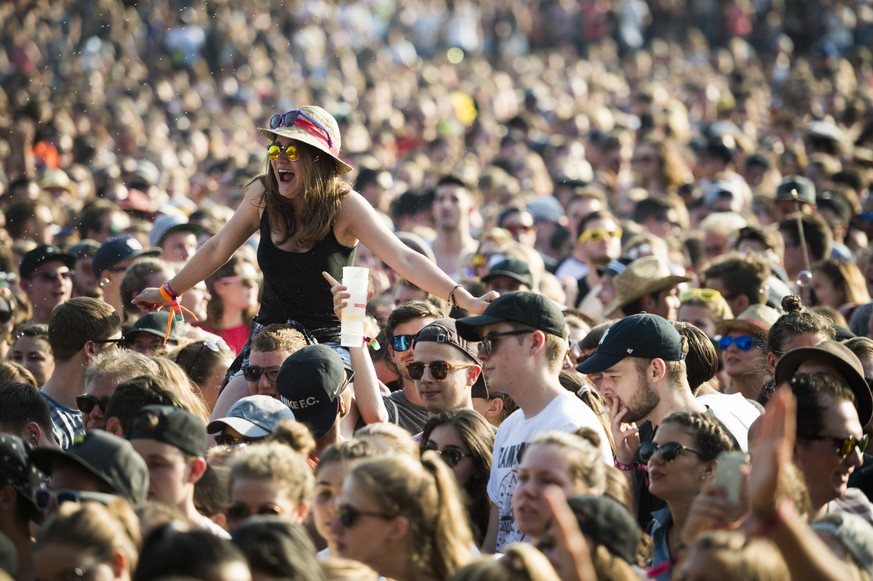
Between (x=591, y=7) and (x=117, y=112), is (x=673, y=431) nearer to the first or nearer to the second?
(x=117, y=112)

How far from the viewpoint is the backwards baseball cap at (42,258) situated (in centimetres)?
952

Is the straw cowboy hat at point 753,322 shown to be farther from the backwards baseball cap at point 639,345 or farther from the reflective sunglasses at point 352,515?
the reflective sunglasses at point 352,515

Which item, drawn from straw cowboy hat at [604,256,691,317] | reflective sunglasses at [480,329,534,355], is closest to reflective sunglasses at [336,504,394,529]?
reflective sunglasses at [480,329,534,355]

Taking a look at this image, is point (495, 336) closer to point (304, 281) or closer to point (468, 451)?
point (468, 451)

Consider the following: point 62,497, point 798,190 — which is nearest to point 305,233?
point 62,497

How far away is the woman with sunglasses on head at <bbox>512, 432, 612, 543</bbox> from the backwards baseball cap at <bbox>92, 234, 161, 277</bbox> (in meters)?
5.00

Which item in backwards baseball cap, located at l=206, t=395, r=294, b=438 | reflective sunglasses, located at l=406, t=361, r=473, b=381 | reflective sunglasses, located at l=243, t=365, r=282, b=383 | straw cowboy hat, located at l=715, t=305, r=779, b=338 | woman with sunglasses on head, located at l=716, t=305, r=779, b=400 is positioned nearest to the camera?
backwards baseball cap, located at l=206, t=395, r=294, b=438

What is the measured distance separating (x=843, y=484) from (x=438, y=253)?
6.94 m

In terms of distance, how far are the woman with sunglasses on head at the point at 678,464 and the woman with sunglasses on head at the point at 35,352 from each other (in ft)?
13.9

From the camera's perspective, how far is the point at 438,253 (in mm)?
11820

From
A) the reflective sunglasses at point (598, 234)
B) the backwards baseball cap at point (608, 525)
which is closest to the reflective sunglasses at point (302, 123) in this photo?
the backwards baseball cap at point (608, 525)

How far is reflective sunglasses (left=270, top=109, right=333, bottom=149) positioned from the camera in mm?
6633

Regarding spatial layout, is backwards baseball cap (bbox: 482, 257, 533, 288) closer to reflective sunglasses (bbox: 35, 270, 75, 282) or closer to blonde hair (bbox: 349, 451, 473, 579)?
reflective sunglasses (bbox: 35, 270, 75, 282)

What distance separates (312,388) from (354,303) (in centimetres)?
43
